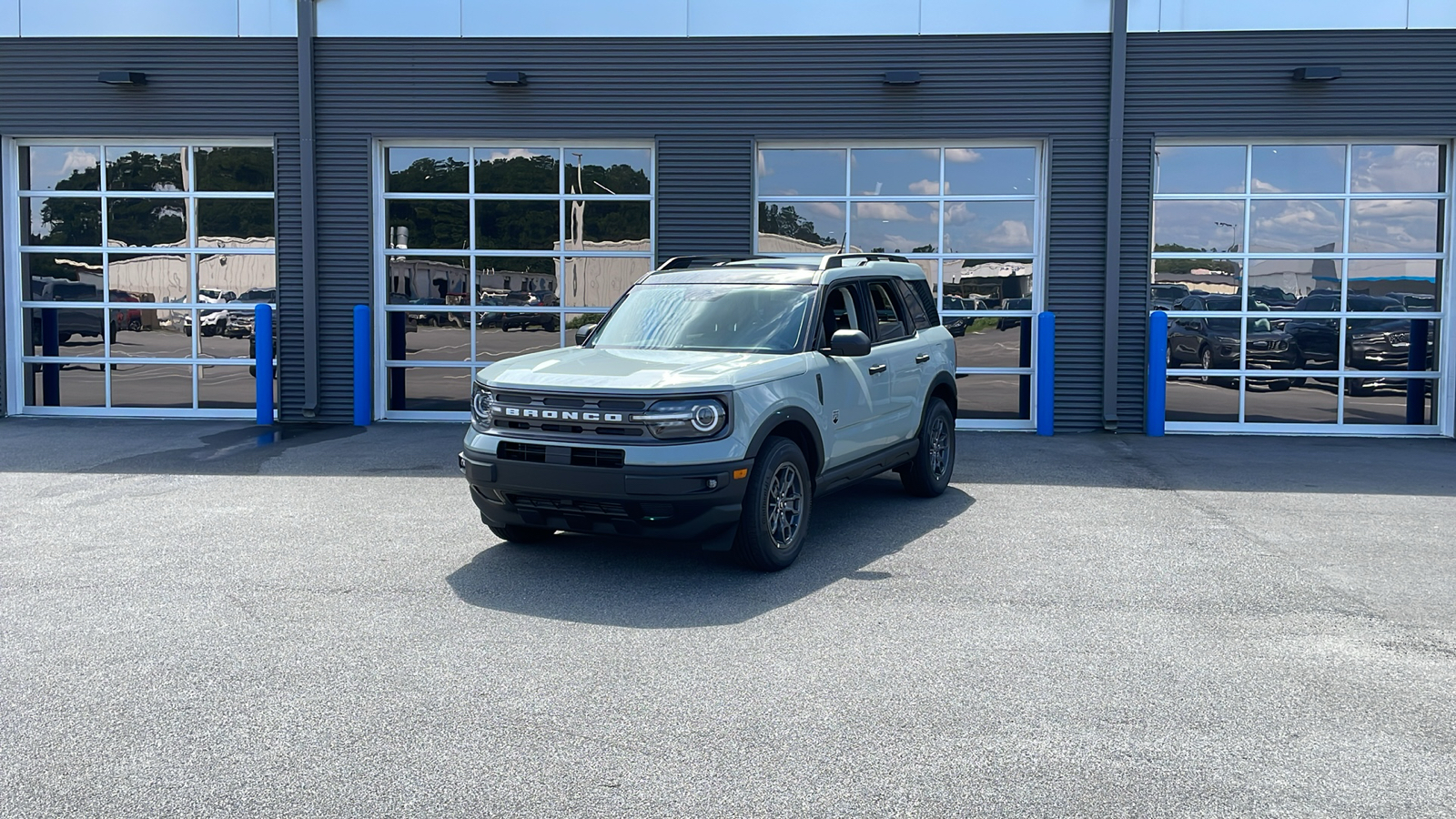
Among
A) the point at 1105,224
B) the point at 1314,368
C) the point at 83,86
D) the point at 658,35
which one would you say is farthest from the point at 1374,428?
the point at 83,86

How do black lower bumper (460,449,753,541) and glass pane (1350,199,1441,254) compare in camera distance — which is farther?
glass pane (1350,199,1441,254)

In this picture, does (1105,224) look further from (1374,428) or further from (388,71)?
(388,71)

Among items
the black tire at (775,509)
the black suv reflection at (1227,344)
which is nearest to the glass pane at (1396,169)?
the black suv reflection at (1227,344)

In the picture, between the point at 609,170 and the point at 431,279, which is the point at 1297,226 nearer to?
the point at 609,170

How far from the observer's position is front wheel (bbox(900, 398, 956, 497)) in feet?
31.3

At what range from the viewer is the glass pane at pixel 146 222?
14.8m

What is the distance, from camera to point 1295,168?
14.0 m

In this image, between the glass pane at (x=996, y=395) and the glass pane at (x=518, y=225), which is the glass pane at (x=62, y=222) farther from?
the glass pane at (x=996, y=395)

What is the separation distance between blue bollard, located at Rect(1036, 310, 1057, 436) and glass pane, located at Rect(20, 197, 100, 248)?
1066cm

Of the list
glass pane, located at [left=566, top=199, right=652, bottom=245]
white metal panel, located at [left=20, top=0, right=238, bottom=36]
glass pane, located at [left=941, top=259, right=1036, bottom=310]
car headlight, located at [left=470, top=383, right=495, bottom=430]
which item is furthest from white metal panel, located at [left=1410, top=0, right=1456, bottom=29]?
white metal panel, located at [left=20, top=0, right=238, bottom=36]

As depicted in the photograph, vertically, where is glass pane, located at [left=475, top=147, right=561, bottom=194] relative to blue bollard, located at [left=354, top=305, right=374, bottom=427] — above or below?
above

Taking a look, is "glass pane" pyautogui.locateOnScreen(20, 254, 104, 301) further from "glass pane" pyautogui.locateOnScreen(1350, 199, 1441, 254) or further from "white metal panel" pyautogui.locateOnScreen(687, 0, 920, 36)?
"glass pane" pyautogui.locateOnScreen(1350, 199, 1441, 254)

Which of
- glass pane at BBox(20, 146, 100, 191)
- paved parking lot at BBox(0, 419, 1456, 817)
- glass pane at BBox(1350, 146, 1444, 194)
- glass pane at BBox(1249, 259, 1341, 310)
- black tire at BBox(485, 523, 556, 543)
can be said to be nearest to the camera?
paved parking lot at BBox(0, 419, 1456, 817)

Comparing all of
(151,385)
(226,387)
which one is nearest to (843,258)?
(226,387)
